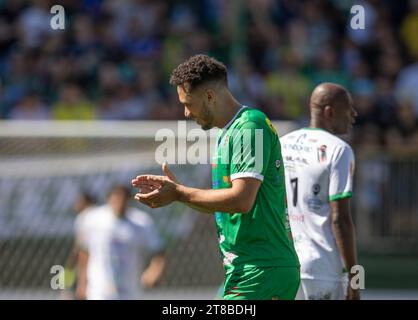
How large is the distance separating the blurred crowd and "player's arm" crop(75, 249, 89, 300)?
15.9ft

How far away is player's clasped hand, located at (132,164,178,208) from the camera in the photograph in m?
5.62

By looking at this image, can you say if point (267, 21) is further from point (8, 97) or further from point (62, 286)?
point (62, 286)

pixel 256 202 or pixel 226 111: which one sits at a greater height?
pixel 226 111

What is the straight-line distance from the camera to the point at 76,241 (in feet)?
34.5

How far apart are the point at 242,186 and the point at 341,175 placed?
1486mm

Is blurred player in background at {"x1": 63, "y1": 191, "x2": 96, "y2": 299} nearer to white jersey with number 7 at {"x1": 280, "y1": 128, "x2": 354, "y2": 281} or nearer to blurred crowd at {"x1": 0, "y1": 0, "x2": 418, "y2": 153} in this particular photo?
white jersey with number 7 at {"x1": 280, "y1": 128, "x2": 354, "y2": 281}

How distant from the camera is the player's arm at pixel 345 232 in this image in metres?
6.84

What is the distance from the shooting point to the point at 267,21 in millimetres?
16438

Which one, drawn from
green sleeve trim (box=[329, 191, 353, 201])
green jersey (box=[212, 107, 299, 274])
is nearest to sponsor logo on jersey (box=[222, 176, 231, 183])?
green jersey (box=[212, 107, 299, 274])

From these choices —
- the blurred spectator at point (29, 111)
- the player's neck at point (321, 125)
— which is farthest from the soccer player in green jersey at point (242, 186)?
the blurred spectator at point (29, 111)

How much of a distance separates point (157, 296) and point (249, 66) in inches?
244

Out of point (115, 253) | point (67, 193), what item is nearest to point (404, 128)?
point (67, 193)

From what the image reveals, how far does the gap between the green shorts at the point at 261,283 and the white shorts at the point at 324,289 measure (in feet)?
3.89
